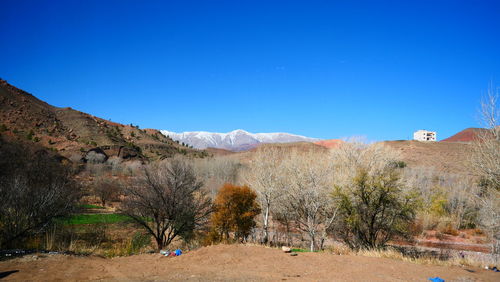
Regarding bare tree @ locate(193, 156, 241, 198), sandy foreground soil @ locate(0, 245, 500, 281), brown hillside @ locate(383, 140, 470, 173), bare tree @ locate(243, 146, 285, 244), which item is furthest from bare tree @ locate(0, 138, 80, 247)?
brown hillside @ locate(383, 140, 470, 173)

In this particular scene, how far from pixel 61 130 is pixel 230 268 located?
255 ft

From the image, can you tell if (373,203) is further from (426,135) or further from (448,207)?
(426,135)

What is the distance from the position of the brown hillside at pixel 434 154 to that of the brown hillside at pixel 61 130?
66.4m

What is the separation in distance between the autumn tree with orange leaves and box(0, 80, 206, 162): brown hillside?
156ft

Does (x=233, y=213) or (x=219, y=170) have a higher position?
(x=219, y=170)

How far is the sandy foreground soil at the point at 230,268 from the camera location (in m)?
8.40

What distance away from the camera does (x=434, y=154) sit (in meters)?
76.3

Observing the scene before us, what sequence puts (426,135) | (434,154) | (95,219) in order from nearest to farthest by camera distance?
(95,219) < (434,154) < (426,135)

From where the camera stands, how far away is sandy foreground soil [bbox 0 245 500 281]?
8398mm

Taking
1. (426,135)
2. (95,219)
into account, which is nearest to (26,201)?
(95,219)

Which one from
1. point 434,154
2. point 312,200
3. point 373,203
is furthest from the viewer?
point 434,154

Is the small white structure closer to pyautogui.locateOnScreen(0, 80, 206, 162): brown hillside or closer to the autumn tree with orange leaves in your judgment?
pyautogui.locateOnScreen(0, 80, 206, 162): brown hillside

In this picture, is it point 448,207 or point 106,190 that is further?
point 448,207

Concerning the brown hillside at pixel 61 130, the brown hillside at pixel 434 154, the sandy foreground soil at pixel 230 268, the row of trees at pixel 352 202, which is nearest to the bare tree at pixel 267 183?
the row of trees at pixel 352 202
